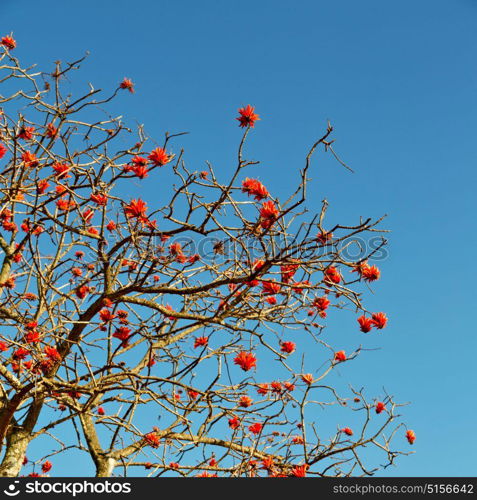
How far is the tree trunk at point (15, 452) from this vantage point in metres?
4.48

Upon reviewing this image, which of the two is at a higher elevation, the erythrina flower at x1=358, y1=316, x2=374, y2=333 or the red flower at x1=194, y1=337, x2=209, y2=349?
the red flower at x1=194, y1=337, x2=209, y2=349

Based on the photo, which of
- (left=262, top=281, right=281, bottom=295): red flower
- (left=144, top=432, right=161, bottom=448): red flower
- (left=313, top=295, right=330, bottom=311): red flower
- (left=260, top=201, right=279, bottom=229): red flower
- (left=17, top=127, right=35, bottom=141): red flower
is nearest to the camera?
(left=260, top=201, right=279, bottom=229): red flower

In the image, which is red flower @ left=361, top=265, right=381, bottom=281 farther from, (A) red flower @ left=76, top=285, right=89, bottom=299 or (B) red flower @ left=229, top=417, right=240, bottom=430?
(A) red flower @ left=76, top=285, right=89, bottom=299

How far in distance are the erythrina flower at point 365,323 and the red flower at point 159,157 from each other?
1.87m

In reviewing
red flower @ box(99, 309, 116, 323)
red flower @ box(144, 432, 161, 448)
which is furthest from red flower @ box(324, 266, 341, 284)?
red flower @ box(144, 432, 161, 448)

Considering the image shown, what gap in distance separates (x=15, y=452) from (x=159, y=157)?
9.51 ft

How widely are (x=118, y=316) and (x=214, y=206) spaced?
1582 mm

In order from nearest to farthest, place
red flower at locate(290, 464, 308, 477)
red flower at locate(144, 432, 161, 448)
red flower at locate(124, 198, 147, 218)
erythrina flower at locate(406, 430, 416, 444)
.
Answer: red flower at locate(124, 198, 147, 218) → red flower at locate(290, 464, 308, 477) → red flower at locate(144, 432, 161, 448) → erythrina flower at locate(406, 430, 416, 444)

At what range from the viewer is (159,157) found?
3504 mm

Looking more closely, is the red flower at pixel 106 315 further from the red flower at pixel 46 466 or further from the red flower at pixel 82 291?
the red flower at pixel 46 466

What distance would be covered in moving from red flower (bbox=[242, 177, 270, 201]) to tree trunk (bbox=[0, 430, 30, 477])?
3.01m

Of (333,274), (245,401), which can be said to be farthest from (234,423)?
(333,274)

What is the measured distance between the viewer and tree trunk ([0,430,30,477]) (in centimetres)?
448

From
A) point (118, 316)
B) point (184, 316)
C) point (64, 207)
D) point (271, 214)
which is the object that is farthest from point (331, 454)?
point (64, 207)
